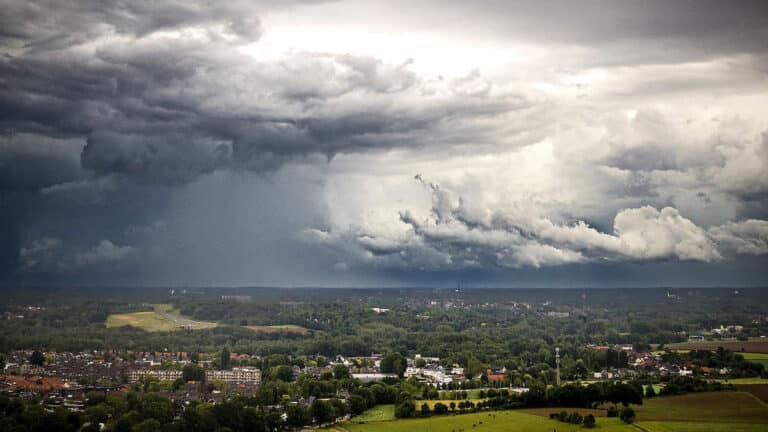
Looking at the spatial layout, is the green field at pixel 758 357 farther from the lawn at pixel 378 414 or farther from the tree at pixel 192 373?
the tree at pixel 192 373

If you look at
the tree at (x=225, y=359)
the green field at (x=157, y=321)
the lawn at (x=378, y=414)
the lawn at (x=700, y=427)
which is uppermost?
the green field at (x=157, y=321)

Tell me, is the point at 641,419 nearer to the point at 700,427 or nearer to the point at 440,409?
the point at 700,427

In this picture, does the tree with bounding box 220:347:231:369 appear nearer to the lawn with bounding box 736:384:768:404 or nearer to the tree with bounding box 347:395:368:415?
the tree with bounding box 347:395:368:415

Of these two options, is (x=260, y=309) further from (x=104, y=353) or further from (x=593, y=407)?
(x=593, y=407)

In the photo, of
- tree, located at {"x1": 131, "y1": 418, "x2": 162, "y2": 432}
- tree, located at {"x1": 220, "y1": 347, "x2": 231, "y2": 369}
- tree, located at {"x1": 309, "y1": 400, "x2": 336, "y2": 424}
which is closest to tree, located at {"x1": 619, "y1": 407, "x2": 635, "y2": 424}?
tree, located at {"x1": 309, "y1": 400, "x2": 336, "y2": 424}

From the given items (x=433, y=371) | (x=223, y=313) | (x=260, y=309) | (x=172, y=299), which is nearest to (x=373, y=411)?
(x=433, y=371)

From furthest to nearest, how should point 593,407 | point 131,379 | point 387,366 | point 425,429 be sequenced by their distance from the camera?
point 387,366
point 131,379
point 593,407
point 425,429

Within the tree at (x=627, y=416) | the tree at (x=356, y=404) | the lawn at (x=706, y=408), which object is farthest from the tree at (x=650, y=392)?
the tree at (x=356, y=404)
